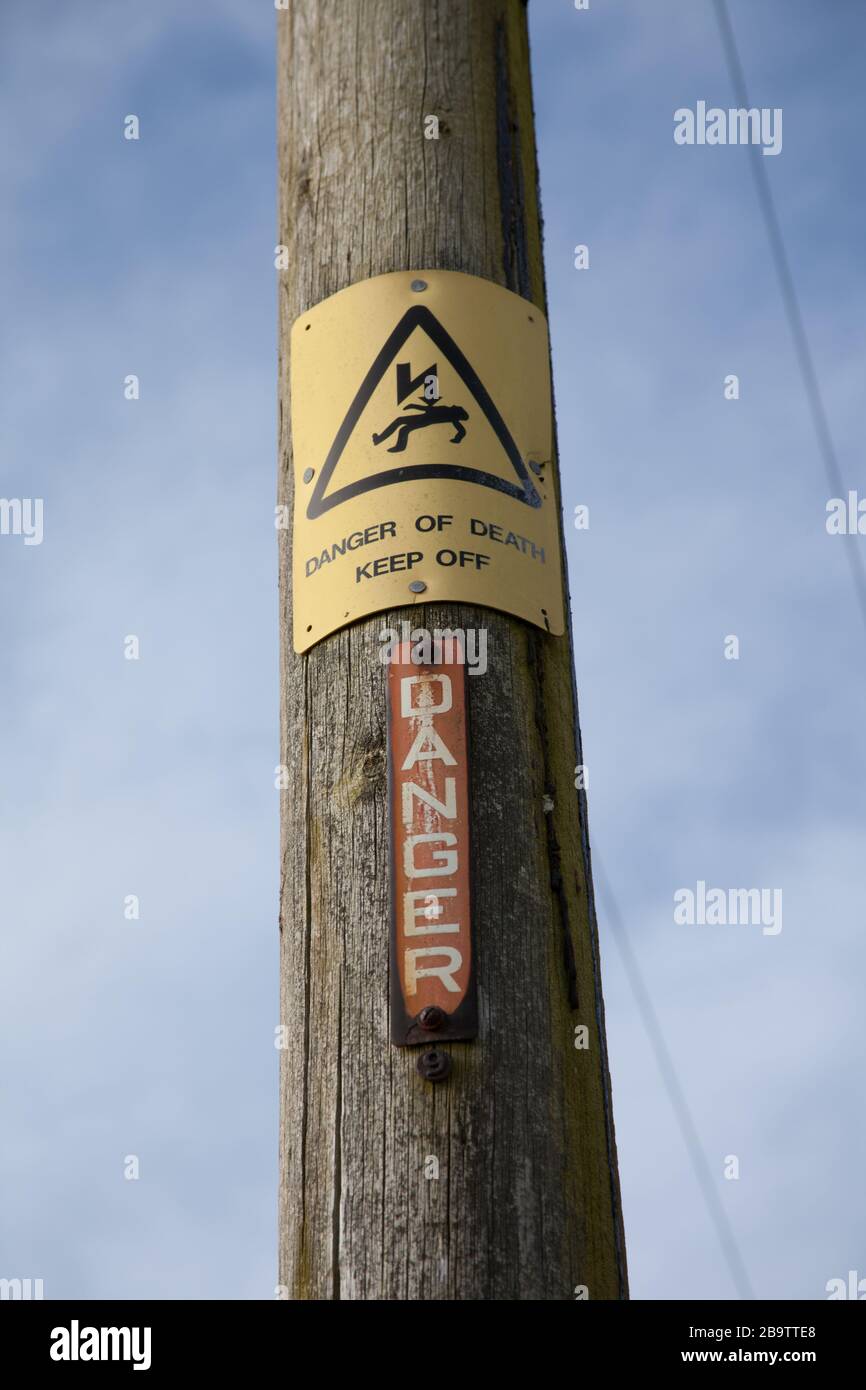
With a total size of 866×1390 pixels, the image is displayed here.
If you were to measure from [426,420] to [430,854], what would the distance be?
0.69 meters

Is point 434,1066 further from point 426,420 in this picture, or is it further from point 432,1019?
point 426,420

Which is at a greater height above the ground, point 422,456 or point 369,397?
point 369,397

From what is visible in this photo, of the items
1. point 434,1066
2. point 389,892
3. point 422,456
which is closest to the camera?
point 434,1066

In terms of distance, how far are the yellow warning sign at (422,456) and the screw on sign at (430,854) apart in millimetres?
140

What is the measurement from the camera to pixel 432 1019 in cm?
246

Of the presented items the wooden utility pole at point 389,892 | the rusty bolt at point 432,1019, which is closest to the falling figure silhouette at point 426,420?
the wooden utility pole at point 389,892

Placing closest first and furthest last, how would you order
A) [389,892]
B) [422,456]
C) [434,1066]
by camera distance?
1. [434,1066]
2. [389,892]
3. [422,456]

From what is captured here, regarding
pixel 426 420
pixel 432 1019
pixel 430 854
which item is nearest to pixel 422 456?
pixel 426 420

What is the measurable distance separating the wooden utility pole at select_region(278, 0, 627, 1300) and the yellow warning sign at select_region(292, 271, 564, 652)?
0.05 metres

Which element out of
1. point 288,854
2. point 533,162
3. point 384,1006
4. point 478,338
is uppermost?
point 533,162
